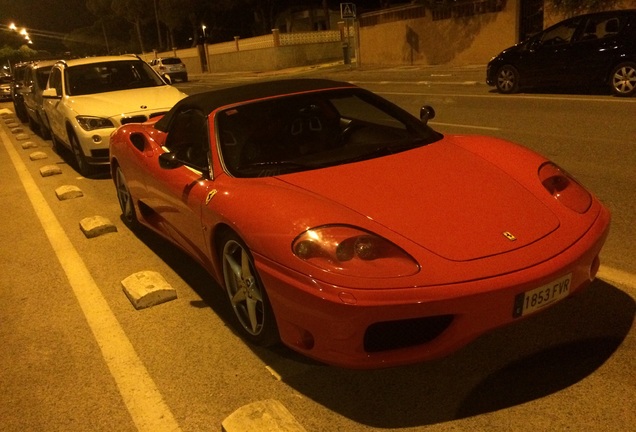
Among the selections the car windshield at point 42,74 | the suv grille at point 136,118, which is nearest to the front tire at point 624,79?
the suv grille at point 136,118

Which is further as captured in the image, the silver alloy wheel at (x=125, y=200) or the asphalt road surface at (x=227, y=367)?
the silver alloy wheel at (x=125, y=200)

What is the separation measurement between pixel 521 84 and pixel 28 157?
10.4 m

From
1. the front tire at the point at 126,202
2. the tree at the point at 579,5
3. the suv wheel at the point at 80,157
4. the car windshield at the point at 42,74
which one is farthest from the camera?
the tree at the point at 579,5

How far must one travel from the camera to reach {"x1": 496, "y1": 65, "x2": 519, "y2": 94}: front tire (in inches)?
529

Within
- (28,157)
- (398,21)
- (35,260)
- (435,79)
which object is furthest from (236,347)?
(398,21)

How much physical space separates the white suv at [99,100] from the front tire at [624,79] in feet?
27.0

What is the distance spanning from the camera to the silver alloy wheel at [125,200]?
5551mm

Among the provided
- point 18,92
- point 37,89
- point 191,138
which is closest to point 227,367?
point 191,138

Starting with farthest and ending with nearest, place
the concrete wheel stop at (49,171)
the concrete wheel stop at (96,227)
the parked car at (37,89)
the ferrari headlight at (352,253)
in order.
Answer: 1. the parked car at (37,89)
2. the concrete wheel stop at (49,171)
3. the concrete wheel stop at (96,227)
4. the ferrari headlight at (352,253)

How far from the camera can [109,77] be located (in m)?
9.32

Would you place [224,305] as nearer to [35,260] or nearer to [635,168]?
[35,260]

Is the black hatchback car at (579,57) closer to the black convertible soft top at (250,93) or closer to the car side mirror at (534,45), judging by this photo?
the car side mirror at (534,45)

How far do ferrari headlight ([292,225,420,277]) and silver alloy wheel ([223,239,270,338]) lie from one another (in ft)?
1.50

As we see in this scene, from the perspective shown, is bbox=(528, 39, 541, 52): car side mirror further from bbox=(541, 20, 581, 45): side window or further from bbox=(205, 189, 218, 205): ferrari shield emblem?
bbox=(205, 189, 218, 205): ferrari shield emblem
